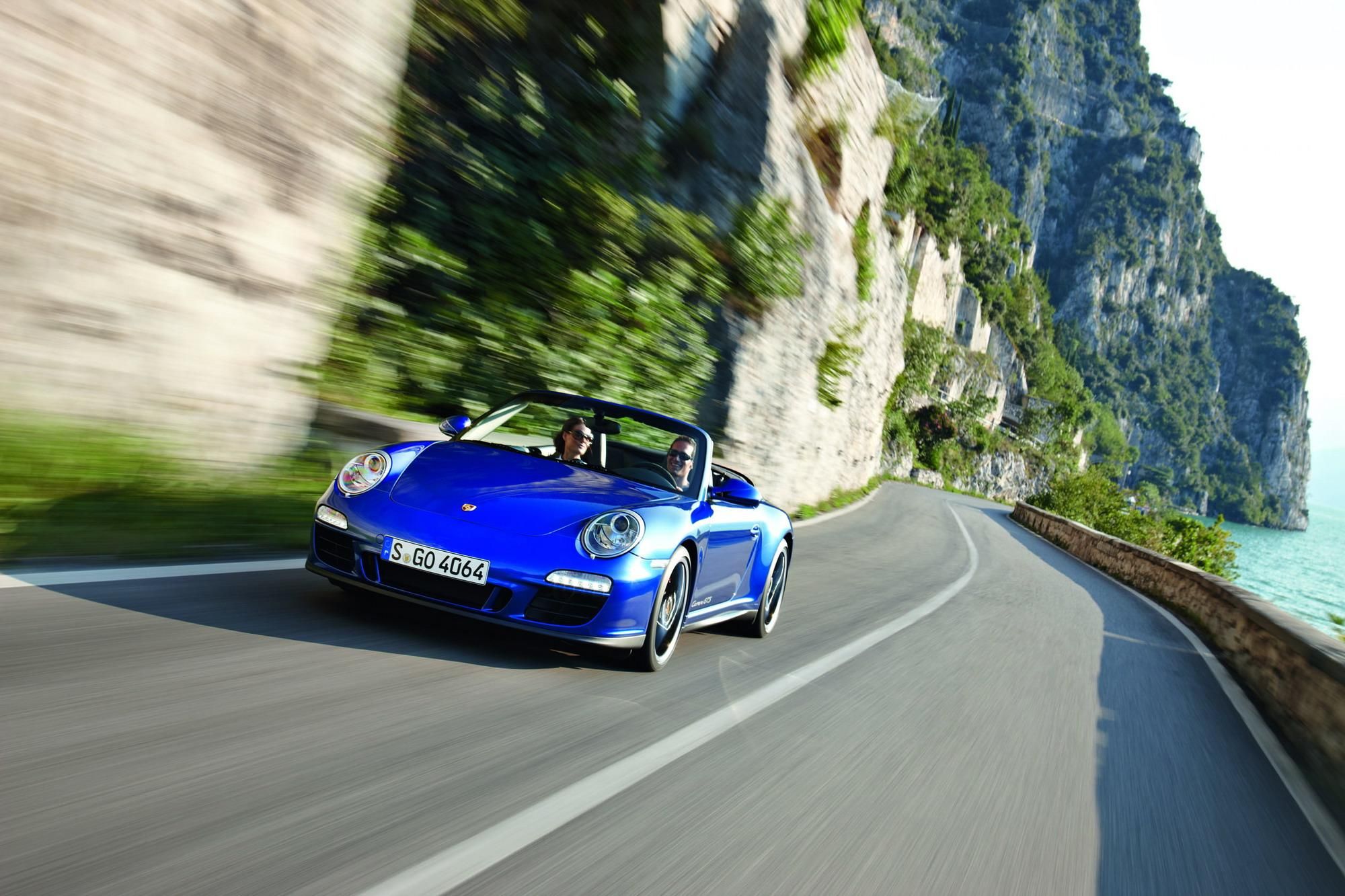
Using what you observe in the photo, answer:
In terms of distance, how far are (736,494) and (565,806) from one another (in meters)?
2.96

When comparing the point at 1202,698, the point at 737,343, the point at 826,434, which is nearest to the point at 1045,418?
the point at 826,434

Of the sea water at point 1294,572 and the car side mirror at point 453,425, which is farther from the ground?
the car side mirror at point 453,425

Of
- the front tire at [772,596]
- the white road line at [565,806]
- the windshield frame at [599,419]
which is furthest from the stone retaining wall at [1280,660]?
the windshield frame at [599,419]

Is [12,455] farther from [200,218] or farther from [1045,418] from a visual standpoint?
[1045,418]

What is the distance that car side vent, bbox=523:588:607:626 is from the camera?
15.1ft

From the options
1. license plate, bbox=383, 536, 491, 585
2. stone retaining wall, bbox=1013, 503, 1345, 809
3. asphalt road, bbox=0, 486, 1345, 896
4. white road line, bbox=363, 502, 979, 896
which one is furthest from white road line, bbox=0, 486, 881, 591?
Answer: stone retaining wall, bbox=1013, 503, 1345, 809

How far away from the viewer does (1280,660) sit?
7.61 metres

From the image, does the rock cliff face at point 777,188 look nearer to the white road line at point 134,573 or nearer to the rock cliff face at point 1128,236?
the white road line at point 134,573

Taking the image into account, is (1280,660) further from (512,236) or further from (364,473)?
(512,236)

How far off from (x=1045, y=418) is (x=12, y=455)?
122 metres

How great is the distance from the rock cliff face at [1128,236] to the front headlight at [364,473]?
12601 centimetres

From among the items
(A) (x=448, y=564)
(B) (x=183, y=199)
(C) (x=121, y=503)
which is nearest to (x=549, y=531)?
(A) (x=448, y=564)

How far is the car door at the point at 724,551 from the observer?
18.7 ft

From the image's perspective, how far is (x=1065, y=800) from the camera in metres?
4.42
